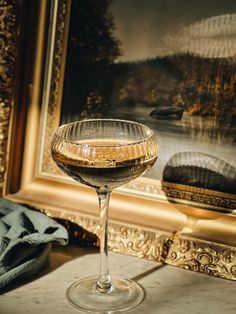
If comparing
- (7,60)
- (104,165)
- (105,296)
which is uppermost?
(7,60)

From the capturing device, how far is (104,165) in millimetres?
708

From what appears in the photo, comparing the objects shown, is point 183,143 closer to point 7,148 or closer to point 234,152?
point 234,152

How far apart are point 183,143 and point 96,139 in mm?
122

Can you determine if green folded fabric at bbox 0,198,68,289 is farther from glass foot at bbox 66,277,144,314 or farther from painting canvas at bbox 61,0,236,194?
painting canvas at bbox 61,0,236,194

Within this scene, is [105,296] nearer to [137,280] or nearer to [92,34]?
[137,280]

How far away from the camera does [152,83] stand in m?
0.82

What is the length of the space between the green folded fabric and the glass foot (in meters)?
0.06

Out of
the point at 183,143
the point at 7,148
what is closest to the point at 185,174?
the point at 183,143

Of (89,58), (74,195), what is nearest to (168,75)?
(89,58)

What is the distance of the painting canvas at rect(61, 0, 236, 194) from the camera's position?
785 millimetres

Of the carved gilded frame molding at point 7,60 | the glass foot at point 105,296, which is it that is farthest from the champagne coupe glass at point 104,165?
the carved gilded frame molding at point 7,60

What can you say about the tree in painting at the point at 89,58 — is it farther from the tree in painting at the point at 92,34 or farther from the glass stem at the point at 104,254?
the glass stem at the point at 104,254

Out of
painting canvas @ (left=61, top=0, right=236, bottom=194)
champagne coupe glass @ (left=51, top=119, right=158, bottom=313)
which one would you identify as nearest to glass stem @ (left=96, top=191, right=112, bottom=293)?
champagne coupe glass @ (left=51, top=119, right=158, bottom=313)

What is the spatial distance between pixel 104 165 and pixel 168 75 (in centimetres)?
18
